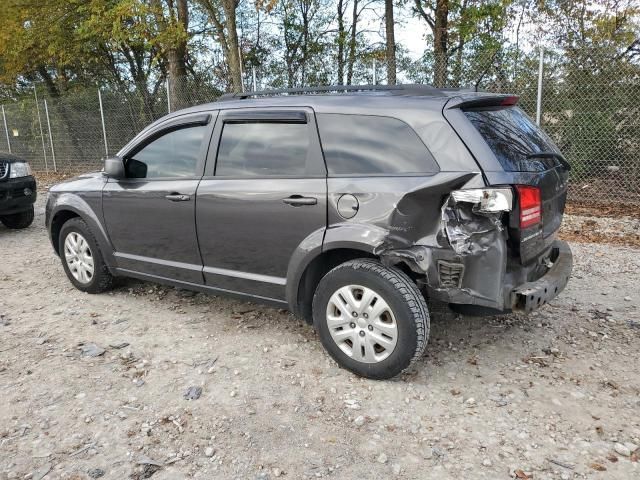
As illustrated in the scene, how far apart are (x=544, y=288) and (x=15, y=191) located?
23.7 feet

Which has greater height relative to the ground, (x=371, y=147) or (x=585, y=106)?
(x=585, y=106)

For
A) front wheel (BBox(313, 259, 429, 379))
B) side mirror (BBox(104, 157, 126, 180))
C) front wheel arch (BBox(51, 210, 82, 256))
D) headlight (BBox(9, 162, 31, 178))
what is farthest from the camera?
headlight (BBox(9, 162, 31, 178))

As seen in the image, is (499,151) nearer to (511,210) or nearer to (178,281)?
(511,210)

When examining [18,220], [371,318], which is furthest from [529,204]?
[18,220]

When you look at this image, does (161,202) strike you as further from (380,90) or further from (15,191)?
(15,191)

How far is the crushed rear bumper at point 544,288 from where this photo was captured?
2951mm

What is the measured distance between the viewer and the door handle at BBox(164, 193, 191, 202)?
388cm

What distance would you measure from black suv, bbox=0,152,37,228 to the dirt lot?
352 centimetres

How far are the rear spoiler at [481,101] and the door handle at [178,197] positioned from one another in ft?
6.52

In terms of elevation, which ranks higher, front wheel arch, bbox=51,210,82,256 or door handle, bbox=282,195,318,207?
door handle, bbox=282,195,318,207

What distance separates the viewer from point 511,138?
3.14m

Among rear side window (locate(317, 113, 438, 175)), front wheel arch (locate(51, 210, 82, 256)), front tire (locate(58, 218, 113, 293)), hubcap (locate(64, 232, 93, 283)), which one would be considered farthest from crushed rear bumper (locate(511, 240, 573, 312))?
front wheel arch (locate(51, 210, 82, 256))

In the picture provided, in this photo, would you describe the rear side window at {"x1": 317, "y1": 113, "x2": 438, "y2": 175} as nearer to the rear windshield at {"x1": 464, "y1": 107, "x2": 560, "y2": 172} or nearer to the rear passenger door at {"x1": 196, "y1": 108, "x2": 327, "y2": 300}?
the rear passenger door at {"x1": 196, "y1": 108, "x2": 327, "y2": 300}

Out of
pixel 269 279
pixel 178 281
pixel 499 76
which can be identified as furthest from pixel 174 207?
pixel 499 76
